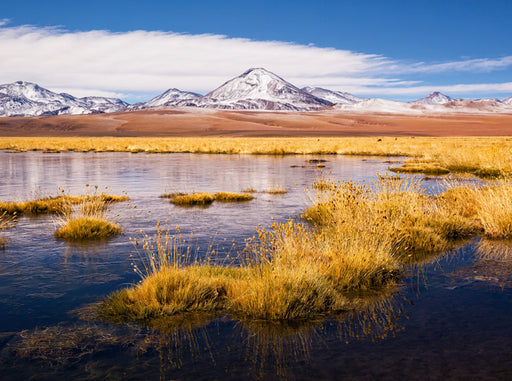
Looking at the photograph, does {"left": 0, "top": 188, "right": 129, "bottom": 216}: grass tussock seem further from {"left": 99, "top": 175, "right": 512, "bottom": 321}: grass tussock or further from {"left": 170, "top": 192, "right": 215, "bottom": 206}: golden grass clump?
{"left": 99, "top": 175, "right": 512, "bottom": 321}: grass tussock

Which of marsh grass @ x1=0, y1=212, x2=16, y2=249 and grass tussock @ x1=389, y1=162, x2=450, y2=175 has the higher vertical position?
grass tussock @ x1=389, y1=162, x2=450, y2=175

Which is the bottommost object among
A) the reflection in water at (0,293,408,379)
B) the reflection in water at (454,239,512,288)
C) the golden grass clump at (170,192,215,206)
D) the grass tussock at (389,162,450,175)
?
the reflection in water at (0,293,408,379)

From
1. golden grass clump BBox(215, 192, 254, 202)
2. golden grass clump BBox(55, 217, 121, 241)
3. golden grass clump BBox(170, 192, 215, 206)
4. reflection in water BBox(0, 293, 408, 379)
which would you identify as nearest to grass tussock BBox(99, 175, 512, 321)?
reflection in water BBox(0, 293, 408, 379)

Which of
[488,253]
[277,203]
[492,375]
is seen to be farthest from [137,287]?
[277,203]

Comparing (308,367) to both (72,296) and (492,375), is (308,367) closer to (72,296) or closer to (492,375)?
(492,375)

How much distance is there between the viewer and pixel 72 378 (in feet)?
15.5

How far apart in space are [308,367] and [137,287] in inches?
117

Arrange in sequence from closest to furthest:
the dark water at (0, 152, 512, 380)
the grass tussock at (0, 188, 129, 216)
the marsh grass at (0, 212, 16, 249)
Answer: the dark water at (0, 152, 512, 380) < the marsh grass at (0, 212, 16, 249) < the grass tussock at (0, 188, 129, 216)

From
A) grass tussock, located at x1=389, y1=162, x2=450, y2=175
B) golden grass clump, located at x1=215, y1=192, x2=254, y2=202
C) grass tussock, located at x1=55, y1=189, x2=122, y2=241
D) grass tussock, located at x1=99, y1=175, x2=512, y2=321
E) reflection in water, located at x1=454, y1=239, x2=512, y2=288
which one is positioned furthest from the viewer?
grass tussock, located at x1=389, y1=162, x2=450, y2=175

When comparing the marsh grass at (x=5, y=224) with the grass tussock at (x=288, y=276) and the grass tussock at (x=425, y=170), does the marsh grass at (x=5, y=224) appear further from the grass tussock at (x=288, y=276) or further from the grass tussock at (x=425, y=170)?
the grass tussock at (x=425, y=170)

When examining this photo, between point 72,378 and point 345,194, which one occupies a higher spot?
point 345,194

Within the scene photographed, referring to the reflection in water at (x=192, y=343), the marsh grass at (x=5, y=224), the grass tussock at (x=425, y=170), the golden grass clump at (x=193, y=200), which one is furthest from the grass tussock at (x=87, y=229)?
the grass tussock at (x=425, y=170)

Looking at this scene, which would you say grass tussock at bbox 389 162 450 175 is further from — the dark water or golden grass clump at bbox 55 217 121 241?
golden grass clump at bbox 55 217 121 241

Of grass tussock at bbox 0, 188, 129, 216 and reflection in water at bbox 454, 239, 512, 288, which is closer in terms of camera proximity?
reflection in water at bbox 454, 239, 512, 288
